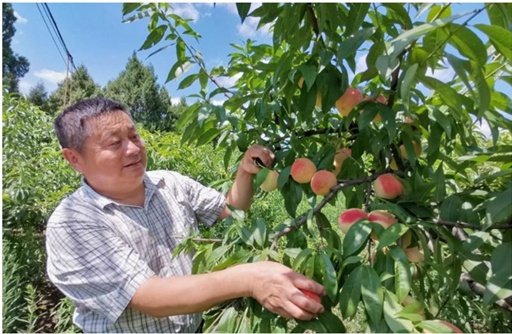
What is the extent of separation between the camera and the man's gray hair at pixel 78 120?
1102 millimetres

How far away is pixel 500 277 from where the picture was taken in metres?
0.56

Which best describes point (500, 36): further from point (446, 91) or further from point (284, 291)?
point (284, 291)

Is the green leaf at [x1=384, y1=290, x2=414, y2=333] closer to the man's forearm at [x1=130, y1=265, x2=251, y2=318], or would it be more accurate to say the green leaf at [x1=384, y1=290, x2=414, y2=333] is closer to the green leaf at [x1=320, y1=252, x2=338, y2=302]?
the green leaf at [x1=320, y1=252, x2=338, y2=302]

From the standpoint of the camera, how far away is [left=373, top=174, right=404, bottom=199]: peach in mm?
801

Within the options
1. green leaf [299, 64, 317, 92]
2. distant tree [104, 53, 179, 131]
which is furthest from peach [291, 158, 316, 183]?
distant tree [104, 53, 179, 131]

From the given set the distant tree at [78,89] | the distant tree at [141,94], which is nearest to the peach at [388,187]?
the distant tree at [141,94]

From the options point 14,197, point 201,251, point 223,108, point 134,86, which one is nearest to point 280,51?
point 223,108

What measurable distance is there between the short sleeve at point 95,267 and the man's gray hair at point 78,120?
0.88ft

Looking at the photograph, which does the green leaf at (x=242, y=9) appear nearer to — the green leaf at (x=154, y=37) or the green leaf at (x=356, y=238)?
the green leaf at (x=356, y=238)

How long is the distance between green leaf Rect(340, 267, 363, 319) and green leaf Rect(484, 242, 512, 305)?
0.61ft

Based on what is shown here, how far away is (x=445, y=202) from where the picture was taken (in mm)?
711

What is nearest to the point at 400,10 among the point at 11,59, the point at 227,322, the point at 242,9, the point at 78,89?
the point at 242,9

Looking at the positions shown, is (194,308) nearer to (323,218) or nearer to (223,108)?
(323,218)

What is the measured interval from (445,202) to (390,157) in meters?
0.21
